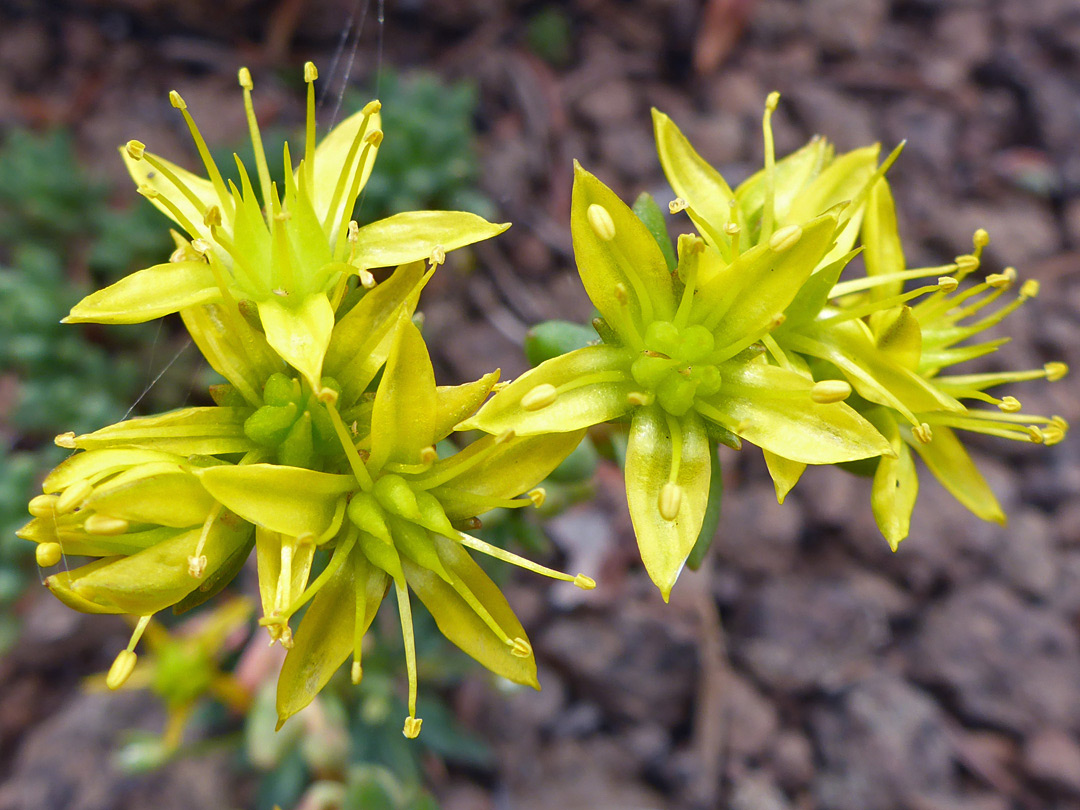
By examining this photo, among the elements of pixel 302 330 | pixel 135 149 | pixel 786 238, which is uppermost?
pixel 135 149

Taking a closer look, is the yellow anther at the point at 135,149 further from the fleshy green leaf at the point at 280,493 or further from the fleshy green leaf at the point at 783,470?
the fleshy green leaf at the point at 783,470

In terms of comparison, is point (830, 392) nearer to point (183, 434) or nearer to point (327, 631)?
point (327, 631)

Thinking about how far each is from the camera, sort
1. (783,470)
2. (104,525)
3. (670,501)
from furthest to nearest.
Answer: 1. (783,470)
2. (670,501)
3. (104,525)

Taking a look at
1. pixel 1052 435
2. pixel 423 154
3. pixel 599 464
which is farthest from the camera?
pixel 423 154

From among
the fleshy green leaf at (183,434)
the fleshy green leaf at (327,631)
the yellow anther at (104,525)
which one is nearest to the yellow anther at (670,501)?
the fleshy green leaf at (327,631)

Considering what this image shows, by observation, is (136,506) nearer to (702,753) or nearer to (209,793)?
(209,793)

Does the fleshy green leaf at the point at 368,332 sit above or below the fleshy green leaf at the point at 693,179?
below

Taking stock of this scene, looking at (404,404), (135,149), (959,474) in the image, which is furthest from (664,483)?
(135,149)

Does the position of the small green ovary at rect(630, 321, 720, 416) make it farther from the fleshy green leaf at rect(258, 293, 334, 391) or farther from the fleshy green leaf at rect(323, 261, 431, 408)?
the fleshy green leaf at rect(258, 293, 334, 391)

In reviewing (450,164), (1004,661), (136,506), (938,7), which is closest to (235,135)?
(450,164)
